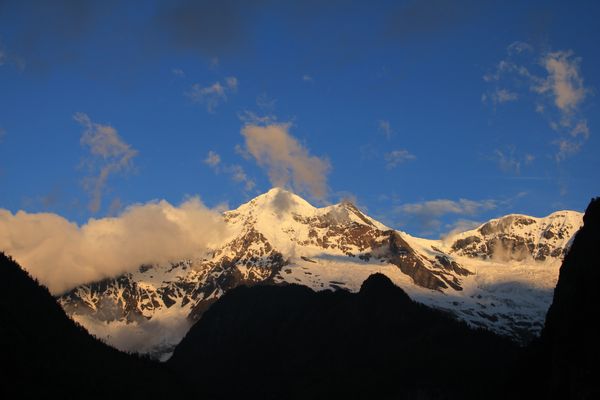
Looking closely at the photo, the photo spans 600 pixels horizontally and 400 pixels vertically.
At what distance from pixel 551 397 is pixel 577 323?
1717 cm

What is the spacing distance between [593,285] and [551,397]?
2635 centimetres

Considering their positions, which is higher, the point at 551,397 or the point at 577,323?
the point at 577,323

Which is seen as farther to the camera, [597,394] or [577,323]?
[577,323]

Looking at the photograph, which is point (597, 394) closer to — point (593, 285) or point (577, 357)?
point (577, 357)

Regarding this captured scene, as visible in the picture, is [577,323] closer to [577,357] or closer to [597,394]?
[577,357]

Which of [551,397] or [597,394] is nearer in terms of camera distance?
[597,394]

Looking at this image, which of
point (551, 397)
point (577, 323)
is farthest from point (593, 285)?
point (551, 397)

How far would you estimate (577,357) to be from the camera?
190500 millimetres

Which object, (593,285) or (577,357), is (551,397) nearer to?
(577,357)

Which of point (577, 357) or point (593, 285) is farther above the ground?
point (593, 285)

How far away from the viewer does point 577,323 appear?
197m

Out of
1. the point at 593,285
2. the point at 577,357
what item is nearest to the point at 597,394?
the point at 577,357

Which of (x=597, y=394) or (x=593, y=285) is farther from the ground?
(x=593, y=285)

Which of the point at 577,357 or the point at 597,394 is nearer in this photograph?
the point at 597,394
